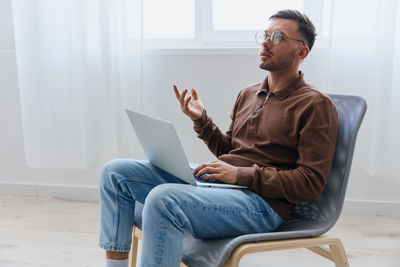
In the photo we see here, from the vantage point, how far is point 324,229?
1.23 m

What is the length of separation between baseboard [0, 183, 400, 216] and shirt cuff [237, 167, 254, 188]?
1.43 meters

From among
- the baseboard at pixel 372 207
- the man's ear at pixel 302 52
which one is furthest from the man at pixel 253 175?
the baseboard at pixel 372 207

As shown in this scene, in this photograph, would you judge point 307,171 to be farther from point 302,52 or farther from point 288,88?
point 302,52

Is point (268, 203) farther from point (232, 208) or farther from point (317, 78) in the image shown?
point (317, 78)

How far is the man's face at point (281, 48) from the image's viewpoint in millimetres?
1459

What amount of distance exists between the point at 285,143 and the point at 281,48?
1.05ft

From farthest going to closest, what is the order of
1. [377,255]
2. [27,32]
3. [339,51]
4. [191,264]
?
[27,32] < [339,51] < [377,255] < [191,264]

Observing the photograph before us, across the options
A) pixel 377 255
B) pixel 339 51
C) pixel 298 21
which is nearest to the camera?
pixel 298 21

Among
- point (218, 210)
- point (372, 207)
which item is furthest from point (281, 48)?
point (372, 207)

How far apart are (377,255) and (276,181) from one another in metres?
0.98

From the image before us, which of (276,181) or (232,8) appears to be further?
(232,8)

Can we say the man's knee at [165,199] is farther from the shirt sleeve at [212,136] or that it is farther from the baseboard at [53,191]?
the baseboard at [53,191]

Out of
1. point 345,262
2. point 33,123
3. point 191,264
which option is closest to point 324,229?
point 345,262

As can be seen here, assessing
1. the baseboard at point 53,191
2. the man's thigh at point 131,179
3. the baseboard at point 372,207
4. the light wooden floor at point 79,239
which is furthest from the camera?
the baseboard at point 53,191
